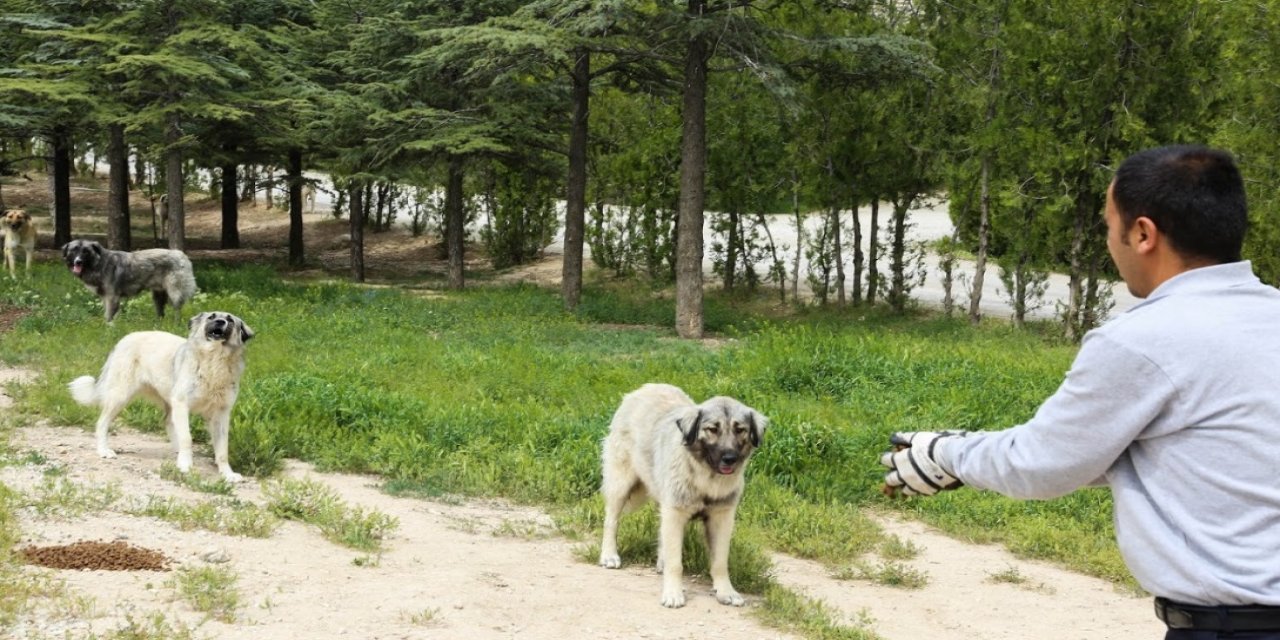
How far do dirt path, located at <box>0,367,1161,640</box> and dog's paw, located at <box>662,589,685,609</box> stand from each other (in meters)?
0.08

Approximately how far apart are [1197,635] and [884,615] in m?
3.92


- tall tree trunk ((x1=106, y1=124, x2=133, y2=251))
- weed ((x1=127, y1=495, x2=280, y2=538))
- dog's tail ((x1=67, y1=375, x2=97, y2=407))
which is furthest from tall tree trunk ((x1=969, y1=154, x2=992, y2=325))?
tall tree trunk ((x1=106, y1=124, x2=133, y2=251))

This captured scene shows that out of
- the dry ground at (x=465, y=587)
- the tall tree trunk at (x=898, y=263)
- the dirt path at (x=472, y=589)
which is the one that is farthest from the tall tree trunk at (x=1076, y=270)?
the dirt path at (x=472, y=589)

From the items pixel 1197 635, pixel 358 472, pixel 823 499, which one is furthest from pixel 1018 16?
pixel 1197 635

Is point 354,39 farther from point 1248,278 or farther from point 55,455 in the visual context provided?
point 1248,278

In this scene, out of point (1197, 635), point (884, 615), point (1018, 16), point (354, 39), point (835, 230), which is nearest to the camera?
point (1197, 635)

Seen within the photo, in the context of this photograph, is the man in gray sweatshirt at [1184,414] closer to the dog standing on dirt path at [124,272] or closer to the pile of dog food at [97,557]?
the pile of dog food at [97,557]

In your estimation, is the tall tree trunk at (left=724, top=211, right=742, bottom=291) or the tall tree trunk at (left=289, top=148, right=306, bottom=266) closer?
the tall tree trunk at (left=724, top=211, right=742, bottom=291)

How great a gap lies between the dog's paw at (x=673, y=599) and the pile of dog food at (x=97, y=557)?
2.58 m

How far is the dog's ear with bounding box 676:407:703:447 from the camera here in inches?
225

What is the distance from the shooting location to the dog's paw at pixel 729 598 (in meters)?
6.06

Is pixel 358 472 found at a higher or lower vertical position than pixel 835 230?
lower

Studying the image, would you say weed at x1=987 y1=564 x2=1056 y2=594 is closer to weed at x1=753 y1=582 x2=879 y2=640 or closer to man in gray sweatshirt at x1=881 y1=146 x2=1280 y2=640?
weed at x1=753 y1=582 x2=879 y2=640

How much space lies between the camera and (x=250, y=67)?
22125mm
